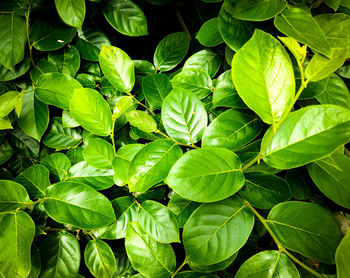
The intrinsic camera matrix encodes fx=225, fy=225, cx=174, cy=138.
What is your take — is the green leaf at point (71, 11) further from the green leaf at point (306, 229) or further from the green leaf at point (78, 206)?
the green leaf at point (306, 229)

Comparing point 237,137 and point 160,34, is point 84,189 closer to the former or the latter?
point 237,137

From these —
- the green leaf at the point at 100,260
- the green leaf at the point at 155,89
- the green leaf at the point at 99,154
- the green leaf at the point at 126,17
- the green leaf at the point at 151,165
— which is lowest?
the green leaf at the point at 100,260

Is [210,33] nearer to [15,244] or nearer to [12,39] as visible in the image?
[12,39]

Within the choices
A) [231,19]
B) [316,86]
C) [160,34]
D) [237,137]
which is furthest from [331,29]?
[160,34]

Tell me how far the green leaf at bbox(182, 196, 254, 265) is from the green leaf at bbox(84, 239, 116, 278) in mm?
285

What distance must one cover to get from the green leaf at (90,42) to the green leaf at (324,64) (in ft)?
2.32

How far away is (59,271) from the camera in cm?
67

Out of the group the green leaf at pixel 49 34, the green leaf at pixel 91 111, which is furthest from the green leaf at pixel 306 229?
the green leaf at pixel 49 34

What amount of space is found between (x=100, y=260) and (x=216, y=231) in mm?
387

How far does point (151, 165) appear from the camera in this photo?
0.58 m

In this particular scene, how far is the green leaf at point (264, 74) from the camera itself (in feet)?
1.70

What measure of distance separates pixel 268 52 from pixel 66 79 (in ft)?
2.09

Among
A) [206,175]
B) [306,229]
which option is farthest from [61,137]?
[306,229]

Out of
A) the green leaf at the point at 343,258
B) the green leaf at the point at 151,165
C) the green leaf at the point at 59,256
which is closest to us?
the green leaf at the point at 343,258
